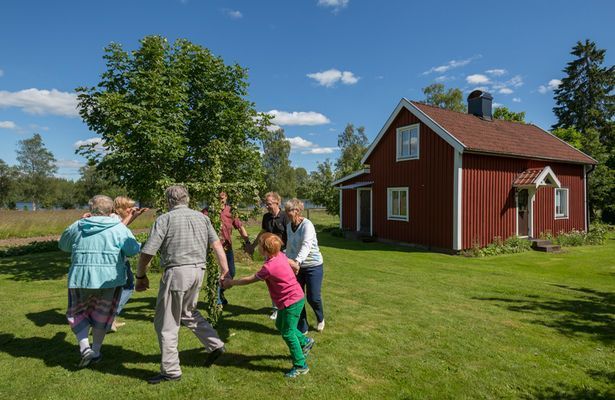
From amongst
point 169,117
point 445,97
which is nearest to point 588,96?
point 445,97

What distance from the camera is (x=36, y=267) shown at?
1081 cm

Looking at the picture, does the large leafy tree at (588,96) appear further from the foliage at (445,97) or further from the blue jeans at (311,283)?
the blue jeans at (311,283)

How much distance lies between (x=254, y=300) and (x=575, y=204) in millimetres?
19193

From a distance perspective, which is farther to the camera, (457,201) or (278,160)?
(278,160)

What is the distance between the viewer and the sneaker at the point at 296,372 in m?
3.93

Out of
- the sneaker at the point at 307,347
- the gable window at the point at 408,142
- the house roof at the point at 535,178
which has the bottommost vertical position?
the sneaker at the point at 307,347

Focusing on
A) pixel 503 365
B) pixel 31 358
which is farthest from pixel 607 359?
pixel 31 358

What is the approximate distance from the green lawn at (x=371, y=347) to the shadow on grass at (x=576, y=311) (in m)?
0.02

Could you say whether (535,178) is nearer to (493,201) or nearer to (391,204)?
(493,201)

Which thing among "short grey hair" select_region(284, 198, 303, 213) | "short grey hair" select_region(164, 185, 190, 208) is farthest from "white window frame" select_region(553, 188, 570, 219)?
"short grey hair" select_region(164, 185, 190, 208)

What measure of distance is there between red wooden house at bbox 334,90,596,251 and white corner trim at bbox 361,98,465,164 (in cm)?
4

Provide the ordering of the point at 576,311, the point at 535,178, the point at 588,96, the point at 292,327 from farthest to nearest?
the point at 588,96 < the point at 535,178 < the point at 576,311 < the point at 292,327

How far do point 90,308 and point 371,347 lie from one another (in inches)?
135

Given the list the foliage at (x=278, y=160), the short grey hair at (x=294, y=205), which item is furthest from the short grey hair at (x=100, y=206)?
the foliage at (x=278, y=160)
